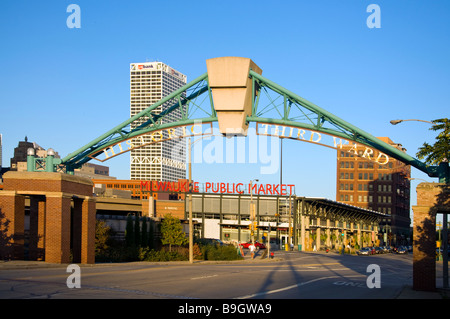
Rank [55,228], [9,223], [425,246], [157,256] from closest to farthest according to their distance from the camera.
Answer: [425,246], [9,223], [55,228], [157,256]

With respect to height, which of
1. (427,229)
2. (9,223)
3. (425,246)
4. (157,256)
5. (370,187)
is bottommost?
(157,256)

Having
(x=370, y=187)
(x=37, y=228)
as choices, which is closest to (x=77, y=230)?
(x=37, y=228)

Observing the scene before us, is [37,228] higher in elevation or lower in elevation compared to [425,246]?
lower

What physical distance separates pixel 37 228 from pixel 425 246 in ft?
71.7

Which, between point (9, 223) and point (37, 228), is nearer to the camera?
point (9, 223)

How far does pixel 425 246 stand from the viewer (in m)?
22.4

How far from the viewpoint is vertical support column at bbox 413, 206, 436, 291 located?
22375 mm

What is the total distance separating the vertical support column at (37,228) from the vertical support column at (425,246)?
2056 centimetres

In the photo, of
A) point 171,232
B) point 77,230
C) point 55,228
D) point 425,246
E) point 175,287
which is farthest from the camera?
point 171,232

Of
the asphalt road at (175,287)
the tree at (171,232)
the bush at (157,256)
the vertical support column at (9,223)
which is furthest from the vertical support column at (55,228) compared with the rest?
the tree at (171,232)

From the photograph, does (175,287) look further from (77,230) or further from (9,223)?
(77,230)

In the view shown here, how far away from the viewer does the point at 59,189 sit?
29844 mm

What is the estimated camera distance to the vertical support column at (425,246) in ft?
Answer: 73.4

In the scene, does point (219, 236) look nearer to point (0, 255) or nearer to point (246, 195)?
point (246, 195)
